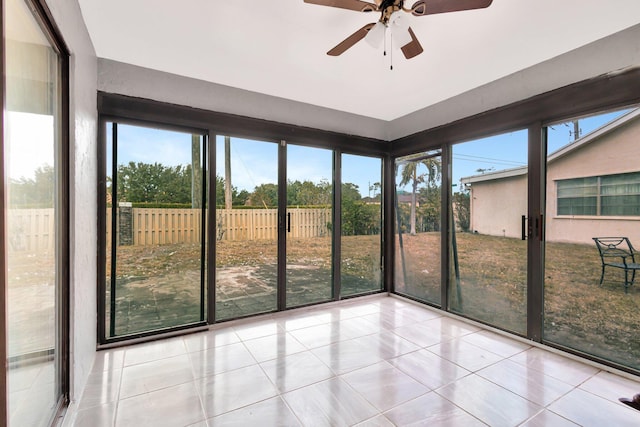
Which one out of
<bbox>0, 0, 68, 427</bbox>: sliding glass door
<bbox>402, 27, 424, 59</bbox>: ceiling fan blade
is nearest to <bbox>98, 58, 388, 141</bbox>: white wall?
<bbox>0, 0, 68, 427</bbox>: sliding glass door

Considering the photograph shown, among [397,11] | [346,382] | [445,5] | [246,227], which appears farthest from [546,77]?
[246,227]

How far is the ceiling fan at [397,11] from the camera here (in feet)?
5.46

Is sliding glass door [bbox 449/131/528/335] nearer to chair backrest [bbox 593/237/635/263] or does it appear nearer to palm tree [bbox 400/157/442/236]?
palm tree [bbox 400/157/442/236]

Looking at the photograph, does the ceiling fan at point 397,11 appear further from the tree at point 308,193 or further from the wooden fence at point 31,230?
the tree at point 308,193

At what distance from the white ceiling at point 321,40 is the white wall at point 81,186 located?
1.04ft

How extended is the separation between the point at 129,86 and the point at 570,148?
4180 millimetres

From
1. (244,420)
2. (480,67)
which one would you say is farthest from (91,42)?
(480,67)

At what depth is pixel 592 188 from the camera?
2.54 metres

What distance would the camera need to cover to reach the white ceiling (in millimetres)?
2051

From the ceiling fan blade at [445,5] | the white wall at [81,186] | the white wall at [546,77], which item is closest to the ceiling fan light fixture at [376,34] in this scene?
the ceiling fan blade at [445,5]

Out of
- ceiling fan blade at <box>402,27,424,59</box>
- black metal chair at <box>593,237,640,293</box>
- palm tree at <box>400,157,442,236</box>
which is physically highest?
ceiling fan blade at <box>402,27,424,59</box>

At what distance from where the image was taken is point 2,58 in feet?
3.47

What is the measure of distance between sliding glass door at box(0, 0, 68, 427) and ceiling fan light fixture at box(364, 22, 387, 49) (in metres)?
1.83

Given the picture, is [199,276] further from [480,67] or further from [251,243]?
[480,67]
